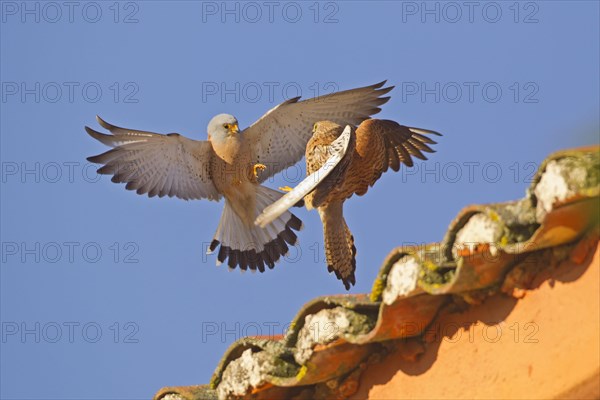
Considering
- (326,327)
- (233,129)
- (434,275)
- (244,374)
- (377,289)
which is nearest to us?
(434,275)

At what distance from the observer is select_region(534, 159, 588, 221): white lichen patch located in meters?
3.27

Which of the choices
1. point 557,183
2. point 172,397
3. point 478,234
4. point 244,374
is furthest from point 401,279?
point 172,397

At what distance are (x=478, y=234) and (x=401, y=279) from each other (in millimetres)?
359

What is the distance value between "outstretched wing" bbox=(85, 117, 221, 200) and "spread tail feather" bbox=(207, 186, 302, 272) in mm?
467

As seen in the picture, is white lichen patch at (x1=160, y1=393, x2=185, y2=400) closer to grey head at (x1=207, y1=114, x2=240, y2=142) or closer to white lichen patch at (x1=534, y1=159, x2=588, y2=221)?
white lichen patch at (x1=534, y1=159, x2=588, y2=221)

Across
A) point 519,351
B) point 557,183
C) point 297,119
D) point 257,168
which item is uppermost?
point 297,119

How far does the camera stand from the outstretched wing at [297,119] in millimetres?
9086

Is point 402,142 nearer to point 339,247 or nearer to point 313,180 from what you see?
point 339,247

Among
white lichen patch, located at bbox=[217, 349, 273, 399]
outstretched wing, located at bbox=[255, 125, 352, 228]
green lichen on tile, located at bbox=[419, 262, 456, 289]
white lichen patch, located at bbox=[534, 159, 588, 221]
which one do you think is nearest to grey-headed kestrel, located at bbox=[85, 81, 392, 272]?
outstretched wing, located at bbox=[255, 125, 352, 228]

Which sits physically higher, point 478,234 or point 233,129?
point 233,129

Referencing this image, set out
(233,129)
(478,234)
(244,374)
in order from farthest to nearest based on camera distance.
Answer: (233,129) → (244,374) → (478,234)

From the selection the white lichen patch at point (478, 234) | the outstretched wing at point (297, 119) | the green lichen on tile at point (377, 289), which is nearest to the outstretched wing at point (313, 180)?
the green lichen on tile at point (377, 289)

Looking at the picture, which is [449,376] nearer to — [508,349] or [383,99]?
[508,349]

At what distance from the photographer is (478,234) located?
11.8 ft
